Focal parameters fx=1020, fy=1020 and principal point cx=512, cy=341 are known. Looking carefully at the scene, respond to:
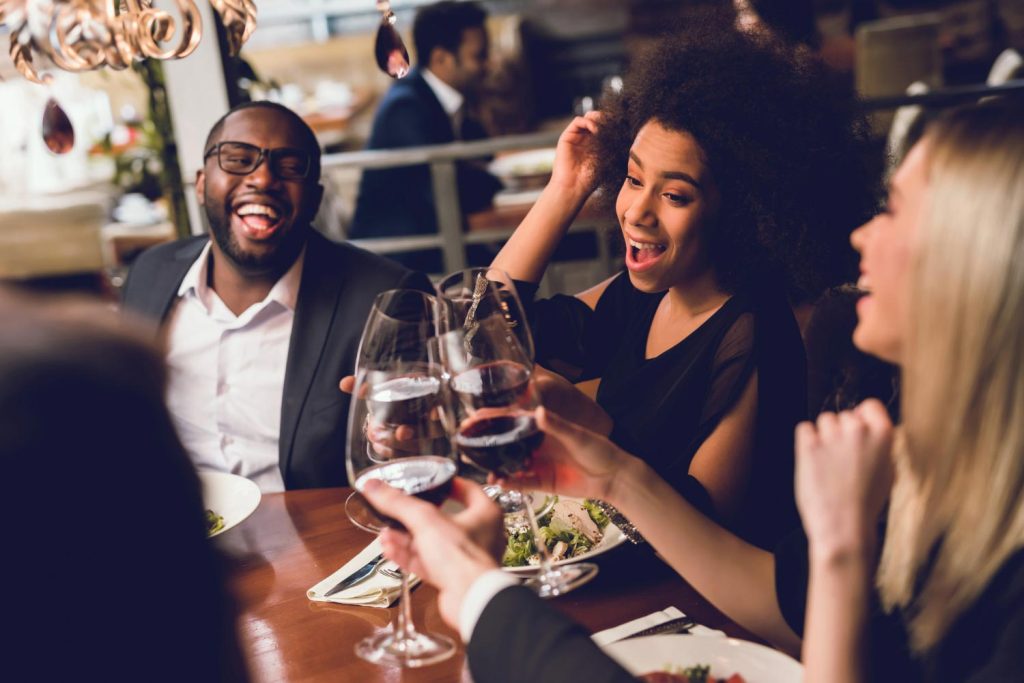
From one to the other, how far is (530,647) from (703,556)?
0.41 meters

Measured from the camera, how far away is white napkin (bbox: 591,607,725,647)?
1.23 metres

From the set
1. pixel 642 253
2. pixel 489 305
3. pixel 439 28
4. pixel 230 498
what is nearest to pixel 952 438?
pixel 489 305

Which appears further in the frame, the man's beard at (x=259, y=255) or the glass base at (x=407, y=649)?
the man's beard at (x=259, y=255)

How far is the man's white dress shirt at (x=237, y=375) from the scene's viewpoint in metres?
2.36

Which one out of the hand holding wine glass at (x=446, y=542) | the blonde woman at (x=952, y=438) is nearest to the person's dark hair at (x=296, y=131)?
the hand holding wine glass at (x=446, y=542)

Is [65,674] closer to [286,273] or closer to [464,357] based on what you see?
[464,357]

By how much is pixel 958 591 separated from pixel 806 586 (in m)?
0.27

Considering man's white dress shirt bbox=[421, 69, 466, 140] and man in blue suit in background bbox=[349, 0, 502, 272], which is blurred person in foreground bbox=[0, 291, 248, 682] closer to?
man in blue suit in background bbox=[349, 0, 502, 272]

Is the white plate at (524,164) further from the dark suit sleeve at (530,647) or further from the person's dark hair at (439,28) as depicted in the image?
the dark suit sleeve at (530,647)

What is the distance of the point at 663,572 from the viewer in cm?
142

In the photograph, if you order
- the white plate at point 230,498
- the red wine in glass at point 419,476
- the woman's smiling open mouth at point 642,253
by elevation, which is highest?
the woman's smiling open mouth at point 642,253

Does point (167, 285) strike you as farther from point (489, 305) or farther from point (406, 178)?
point (406, 178)

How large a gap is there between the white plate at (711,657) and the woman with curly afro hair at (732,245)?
532mm

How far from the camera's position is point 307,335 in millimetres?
2291
